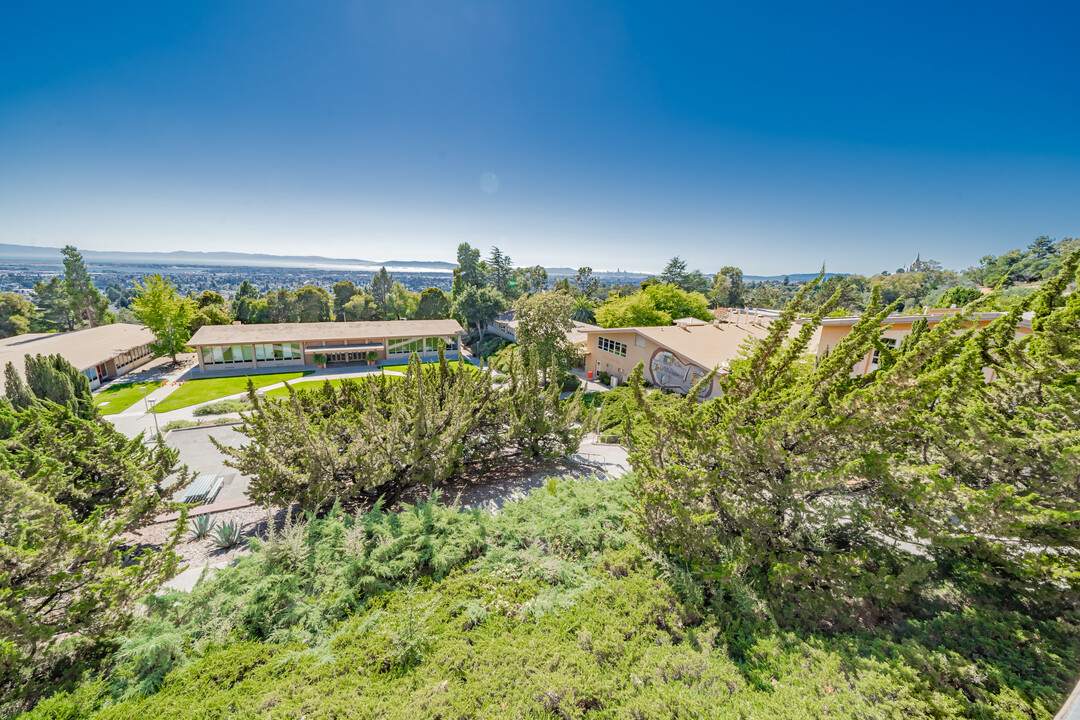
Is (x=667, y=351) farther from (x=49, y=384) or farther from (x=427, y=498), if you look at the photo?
(x=49, y=384)

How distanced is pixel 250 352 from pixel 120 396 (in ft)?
29.2

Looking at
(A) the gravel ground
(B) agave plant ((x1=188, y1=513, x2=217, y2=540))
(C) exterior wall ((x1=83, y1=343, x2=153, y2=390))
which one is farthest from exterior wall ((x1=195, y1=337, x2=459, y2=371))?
(B) agave plant ((x1=188, y1=513, x2=217, y2=540))

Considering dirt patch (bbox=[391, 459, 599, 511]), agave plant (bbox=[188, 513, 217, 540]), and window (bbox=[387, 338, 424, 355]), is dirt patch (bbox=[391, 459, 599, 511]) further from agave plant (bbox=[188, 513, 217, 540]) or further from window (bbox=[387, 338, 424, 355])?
window (bbox=[387, 338, 424, 355])

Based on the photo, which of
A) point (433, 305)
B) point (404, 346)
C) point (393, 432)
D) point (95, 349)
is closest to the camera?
point (393, 432)

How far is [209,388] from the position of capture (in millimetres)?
28141

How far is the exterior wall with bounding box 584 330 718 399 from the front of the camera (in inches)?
969

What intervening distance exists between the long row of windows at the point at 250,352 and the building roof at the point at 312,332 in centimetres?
79

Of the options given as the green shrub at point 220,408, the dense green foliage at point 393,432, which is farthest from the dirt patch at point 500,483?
the green shrub at point 220,408

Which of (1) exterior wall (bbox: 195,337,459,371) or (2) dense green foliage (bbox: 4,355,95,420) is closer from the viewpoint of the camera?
(2) dense green foliage (bbox: 4,355,95,420)

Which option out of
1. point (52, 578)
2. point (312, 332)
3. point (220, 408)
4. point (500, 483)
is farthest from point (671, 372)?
point (312, 332)

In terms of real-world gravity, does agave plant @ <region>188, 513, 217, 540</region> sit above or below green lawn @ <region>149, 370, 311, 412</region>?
above

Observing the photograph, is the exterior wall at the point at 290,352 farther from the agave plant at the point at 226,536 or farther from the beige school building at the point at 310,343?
the agave plant at the point at 226,536

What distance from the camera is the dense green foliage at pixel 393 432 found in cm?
1072

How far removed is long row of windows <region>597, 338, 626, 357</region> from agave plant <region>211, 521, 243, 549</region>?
24.6 m
